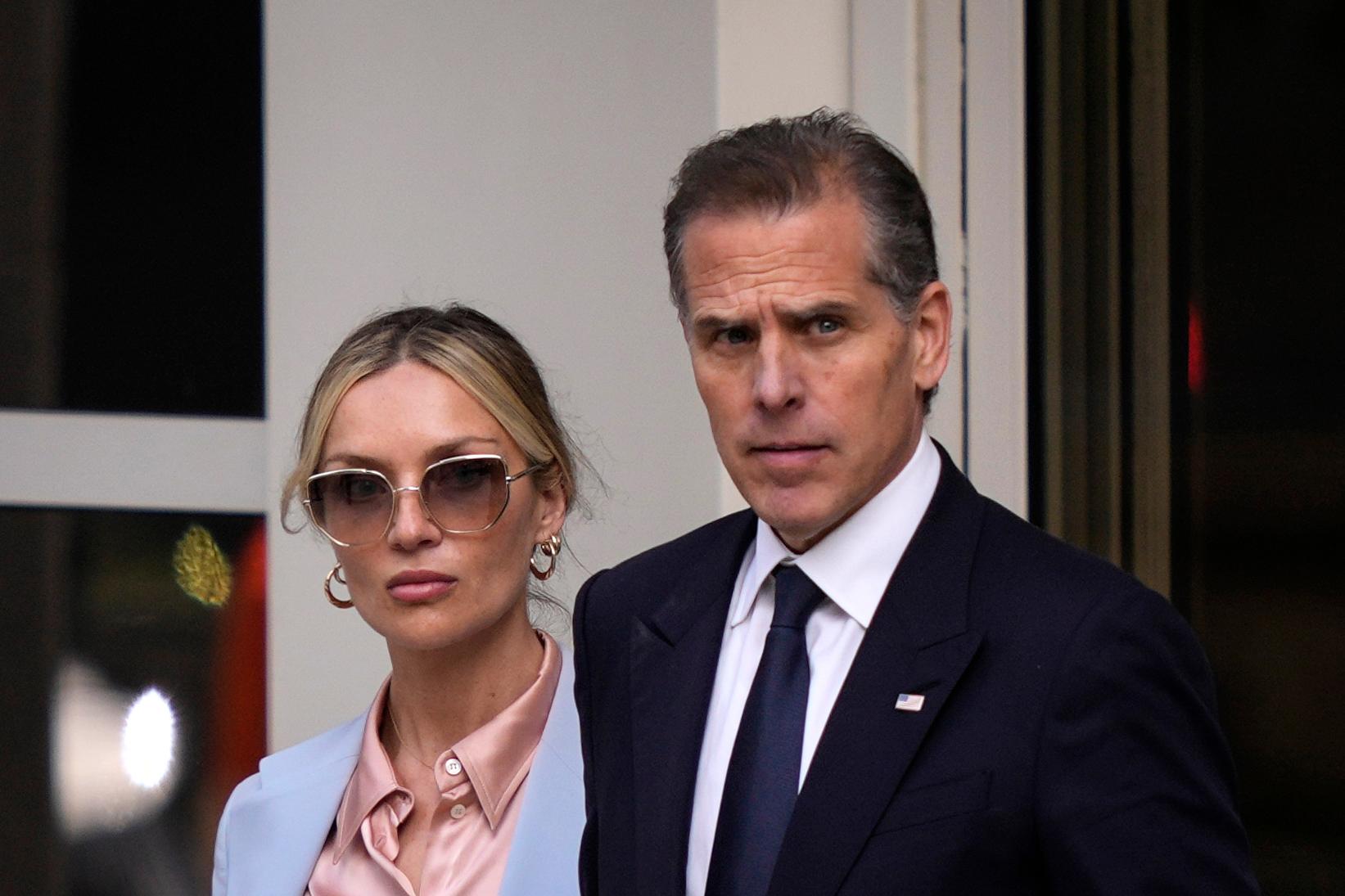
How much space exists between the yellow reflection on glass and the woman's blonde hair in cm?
128

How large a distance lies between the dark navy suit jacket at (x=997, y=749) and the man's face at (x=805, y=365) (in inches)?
5.1

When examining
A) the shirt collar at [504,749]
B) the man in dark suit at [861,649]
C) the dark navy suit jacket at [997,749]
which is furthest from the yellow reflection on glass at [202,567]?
the dark navy suit jacket at [997,749]

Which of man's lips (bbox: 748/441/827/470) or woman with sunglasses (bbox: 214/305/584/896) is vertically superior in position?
man's lips (bbox: 748/441/827/470)

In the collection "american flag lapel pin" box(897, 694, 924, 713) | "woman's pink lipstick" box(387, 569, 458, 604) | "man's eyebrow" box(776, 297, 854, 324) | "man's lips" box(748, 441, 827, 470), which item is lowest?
"american flag lapel pin" box(897, 694, 924, 713)

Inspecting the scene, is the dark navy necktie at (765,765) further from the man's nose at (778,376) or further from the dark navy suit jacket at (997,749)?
the man's nose at (778,376)

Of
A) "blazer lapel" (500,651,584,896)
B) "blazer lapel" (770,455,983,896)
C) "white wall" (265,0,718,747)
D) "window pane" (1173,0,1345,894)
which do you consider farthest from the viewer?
"white wall" (265,0,718,747)

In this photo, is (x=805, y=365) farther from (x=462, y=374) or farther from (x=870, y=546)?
(x=462, y=374)

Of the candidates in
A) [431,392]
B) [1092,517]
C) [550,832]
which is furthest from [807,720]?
[1092,517]

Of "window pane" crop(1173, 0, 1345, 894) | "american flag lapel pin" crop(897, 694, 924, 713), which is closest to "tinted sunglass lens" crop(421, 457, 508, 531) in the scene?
"american flag lapel pin" crop(897, 694, 924, 713)

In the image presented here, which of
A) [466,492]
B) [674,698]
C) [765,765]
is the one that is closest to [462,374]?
[466,492]

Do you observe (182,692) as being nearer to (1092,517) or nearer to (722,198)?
(1092,517)

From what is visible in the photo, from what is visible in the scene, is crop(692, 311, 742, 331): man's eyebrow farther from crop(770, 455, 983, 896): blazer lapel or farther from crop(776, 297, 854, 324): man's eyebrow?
crop(770, 455, 983, 896): blazer lapel

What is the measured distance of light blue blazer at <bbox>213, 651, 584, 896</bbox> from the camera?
2254mm

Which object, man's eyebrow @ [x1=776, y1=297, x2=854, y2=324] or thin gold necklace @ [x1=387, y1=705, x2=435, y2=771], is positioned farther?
thin gold necklace @ [x1=387, y1=705, x2=435, y2=771]
